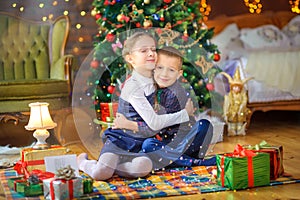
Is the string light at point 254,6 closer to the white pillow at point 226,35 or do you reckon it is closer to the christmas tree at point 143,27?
the white pillow at point 226,35

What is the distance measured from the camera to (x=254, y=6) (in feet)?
21.6

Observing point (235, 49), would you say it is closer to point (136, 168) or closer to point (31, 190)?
point (136, 168)

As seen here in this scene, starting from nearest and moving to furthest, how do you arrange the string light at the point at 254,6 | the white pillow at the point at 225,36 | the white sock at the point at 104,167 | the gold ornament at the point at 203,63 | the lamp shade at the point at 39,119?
the white sock at the point at 104,167
the lamp shade at the point at 39,119
the gold ornament at the point at 203,63
the white pillow at the point at 225,36
the string light at the point at 254,6

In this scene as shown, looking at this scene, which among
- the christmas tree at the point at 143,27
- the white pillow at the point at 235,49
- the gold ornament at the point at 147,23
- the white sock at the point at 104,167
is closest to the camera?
the white sock at the point at 104,167

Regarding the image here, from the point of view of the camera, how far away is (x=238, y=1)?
659 cm

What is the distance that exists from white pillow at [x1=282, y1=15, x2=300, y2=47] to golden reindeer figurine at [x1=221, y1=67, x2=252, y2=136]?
171cm

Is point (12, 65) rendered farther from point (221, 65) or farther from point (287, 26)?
point (287, 26)

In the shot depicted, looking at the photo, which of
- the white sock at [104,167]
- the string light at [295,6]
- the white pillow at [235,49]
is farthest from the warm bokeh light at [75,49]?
the white sock at [104,167]

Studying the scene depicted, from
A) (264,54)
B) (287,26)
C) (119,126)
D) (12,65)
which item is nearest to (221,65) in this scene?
(264,54)

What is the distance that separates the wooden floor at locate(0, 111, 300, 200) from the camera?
2922 millimetres

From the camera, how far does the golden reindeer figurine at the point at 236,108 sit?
4.75 metres

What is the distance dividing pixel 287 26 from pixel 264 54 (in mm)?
1256

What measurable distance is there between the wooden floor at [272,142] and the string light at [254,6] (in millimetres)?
1370

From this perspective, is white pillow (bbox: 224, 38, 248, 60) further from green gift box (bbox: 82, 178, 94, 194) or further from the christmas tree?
green gift box (bbox: 82, 178, 94, 194)
